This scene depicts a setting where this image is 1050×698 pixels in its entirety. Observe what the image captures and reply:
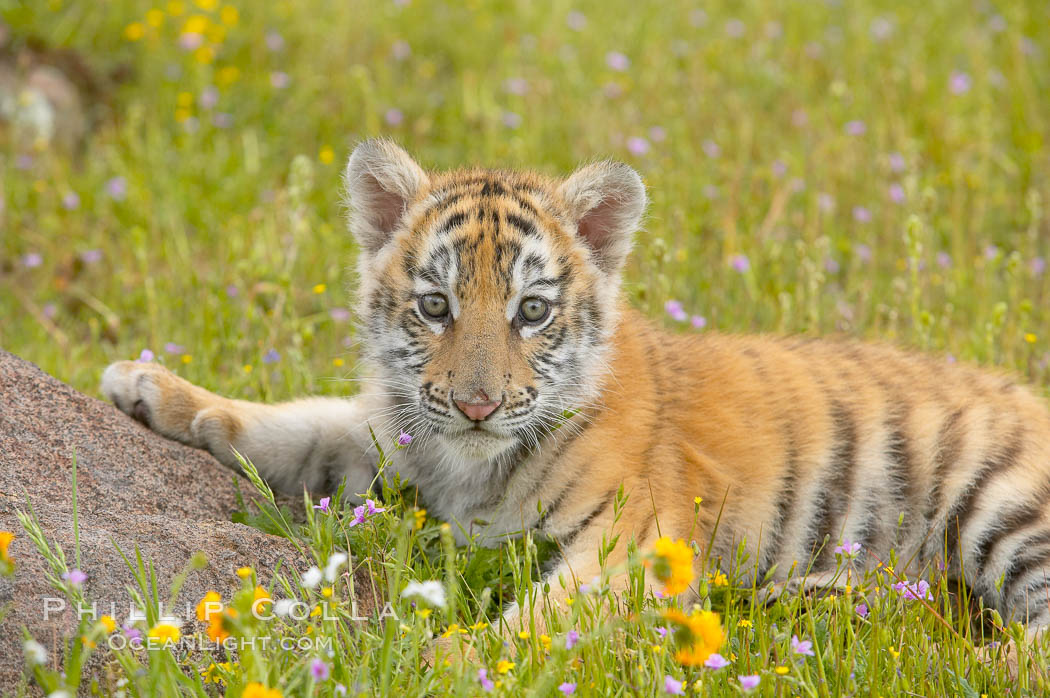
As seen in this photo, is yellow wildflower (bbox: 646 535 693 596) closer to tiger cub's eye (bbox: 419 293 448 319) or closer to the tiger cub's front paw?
tiger cub's eye (bbox: 419 293 448 319)

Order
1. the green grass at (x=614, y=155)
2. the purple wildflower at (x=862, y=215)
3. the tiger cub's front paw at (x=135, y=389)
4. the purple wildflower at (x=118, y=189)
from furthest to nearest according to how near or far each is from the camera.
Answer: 1. the purple wildflower at (x=862, y=215)
2. the purple wildflower at (x=118, y=189)
3. the green grass at (x=614, y=155)
4. the tiger cub's front paw at (x=135, y=389)

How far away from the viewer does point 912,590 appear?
3379mm

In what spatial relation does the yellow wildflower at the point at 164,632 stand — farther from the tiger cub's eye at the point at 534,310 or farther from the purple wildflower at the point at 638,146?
the purple wildflower at the point at 638,146

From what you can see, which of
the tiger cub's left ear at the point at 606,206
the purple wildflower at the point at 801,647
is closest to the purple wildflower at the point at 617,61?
the tiger cub's left ear at the point at 606,206

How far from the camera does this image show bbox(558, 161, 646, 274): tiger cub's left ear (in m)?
4.27

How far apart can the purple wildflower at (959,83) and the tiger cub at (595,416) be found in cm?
469

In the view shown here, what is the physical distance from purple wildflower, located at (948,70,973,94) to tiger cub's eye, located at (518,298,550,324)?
5937mm

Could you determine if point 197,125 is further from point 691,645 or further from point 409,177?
point 691,645

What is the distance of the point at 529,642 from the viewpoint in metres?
3.06

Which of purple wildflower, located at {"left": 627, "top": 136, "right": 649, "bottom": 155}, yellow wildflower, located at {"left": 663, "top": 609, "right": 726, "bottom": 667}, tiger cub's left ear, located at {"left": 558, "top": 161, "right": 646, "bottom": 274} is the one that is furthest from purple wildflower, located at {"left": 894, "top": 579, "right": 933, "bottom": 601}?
purple wildflower, located at {"left": 627, "top": 136, "right": 649, "bottom": 155}

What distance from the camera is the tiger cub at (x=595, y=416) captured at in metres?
3.91

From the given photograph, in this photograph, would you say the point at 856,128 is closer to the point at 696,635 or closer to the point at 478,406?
the point at 478,406

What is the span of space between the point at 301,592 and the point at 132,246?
3.89m

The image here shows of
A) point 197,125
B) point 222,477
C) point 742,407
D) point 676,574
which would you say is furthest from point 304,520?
point 197,125
